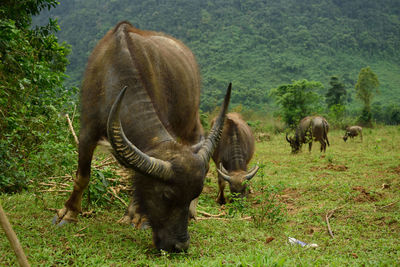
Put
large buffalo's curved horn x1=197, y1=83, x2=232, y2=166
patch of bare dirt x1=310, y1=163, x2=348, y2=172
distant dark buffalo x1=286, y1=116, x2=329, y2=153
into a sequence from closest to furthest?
1. large buffalo's curved horn x1=197, y1=83, x2=232, y2=166
2. patch of bare dirt x1=310, y1=163, x2=348, y2=172
3. distant dark buffalo x1=286, y1=116, x2=329, y2=153

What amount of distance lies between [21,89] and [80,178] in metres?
1.42

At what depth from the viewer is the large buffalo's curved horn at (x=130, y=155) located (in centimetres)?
263

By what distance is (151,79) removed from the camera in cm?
350

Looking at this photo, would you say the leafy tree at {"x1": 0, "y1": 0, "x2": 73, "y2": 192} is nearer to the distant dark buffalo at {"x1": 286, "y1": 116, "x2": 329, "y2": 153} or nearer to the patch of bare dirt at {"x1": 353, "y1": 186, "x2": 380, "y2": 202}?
the patch of bare dirt at {"x1": 353, "y1": 186, "x2": 380, "y2": 202}

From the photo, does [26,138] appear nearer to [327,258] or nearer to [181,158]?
[181,158]

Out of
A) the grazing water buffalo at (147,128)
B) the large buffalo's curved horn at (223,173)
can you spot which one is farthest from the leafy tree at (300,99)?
the grazing water buffalo at (147,128)

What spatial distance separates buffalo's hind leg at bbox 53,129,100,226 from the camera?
3.66 m

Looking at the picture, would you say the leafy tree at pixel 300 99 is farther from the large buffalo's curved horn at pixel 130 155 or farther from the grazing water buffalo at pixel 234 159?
the large buffalo's curved horn at pixel 130 155

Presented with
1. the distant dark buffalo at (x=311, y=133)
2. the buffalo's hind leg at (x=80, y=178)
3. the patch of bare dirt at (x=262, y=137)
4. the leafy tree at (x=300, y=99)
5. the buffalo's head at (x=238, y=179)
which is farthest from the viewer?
the leafy tree at (x=300, y=99)

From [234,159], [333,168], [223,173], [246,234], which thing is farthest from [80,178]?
[333,168]

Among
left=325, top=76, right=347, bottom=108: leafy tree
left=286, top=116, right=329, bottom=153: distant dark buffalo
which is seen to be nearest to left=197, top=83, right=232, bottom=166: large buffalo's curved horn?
left=286, top=116, right=329, bottom=153: distant dark buffalo

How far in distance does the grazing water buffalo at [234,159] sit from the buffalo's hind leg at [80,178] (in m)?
3.12

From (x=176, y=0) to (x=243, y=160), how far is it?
125 metres

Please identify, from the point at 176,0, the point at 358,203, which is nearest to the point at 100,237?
the point at 358,203
